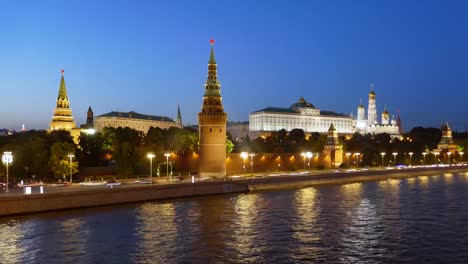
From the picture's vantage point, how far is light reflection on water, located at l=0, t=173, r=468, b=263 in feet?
83.7

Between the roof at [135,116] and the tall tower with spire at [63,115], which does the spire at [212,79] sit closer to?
the tall tower with spire at [63,115]

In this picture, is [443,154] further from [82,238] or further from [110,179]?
[82,238]

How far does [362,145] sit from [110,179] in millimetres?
62272

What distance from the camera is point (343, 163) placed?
295 feet

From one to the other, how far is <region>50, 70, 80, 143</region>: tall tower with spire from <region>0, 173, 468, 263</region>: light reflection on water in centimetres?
4591

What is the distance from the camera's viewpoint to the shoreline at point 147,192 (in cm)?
3738

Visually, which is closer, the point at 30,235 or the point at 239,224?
the point at 30,235

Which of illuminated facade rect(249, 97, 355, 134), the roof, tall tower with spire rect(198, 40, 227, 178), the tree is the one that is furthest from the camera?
illuminated facade rect(249, 97, 355, 134)

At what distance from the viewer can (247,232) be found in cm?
3100

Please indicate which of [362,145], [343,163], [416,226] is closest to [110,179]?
[416,226]

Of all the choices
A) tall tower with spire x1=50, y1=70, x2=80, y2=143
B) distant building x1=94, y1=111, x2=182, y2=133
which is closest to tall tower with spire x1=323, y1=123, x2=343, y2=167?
tall tower with spire x1=50, y1=70, x2=80, y2=143

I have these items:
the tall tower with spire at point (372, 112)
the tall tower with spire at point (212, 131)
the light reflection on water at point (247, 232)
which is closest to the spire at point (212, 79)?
the tall tower with spire at point (212, 131)

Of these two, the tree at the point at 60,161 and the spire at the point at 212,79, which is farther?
the spire at the point at 212,79

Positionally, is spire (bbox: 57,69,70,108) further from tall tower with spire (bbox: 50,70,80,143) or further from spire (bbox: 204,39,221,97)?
spire (bbox: 204,39,221,97)
